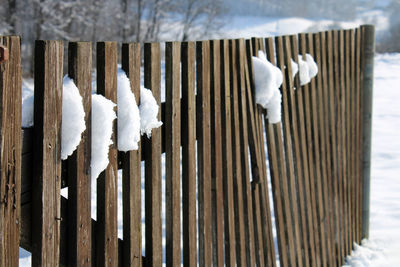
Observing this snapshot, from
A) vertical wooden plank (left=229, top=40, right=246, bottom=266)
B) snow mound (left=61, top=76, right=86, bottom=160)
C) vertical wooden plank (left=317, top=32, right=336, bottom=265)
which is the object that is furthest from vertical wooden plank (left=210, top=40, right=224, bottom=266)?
vertical wooden plank (left=317, top=32, right=336, bottom=265)

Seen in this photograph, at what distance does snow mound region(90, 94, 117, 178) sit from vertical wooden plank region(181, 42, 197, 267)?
1.76ft

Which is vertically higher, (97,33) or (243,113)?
(97,33)

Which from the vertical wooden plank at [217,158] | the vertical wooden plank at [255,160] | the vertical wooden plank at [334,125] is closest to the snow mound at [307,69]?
the vertical wooden plank at [334,125]

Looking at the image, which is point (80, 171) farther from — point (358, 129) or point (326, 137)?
point (358, 129)

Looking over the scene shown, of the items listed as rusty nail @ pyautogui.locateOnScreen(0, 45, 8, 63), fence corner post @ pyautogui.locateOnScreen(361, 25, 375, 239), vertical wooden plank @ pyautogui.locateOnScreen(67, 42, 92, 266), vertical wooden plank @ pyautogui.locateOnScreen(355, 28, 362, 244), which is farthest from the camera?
fence corner post @ pyautogui.locateOnScreen(361, 25, 375, 239)

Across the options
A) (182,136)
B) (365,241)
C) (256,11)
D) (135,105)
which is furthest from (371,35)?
(256,11)

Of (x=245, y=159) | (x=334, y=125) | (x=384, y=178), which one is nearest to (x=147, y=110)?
Answer: (x=245, y=159)

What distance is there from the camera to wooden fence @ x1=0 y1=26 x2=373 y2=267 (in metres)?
1.40

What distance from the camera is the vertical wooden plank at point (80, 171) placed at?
1.50m

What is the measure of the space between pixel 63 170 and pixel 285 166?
72.7 inches

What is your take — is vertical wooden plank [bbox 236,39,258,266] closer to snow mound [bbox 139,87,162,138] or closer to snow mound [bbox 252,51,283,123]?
snow mound [bbox 252,51,283,123]

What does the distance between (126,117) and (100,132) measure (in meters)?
0.14

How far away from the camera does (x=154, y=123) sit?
1817 mm

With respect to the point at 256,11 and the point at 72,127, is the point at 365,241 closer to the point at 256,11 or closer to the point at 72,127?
the point at 72,127
